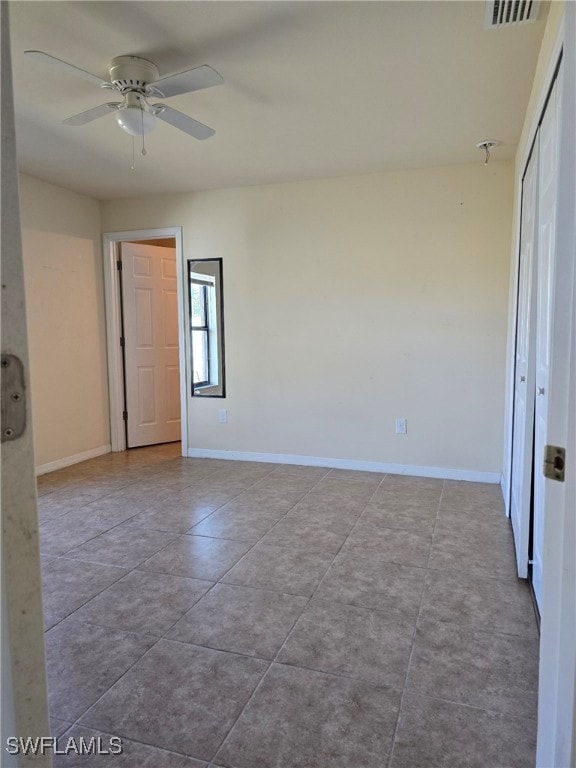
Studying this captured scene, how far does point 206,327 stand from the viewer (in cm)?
477

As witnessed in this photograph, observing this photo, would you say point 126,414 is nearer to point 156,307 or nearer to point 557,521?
point 156,307

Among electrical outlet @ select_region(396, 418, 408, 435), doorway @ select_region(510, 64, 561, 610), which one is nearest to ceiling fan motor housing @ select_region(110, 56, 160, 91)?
doorway @ select_region(510, 64, 561, 610)

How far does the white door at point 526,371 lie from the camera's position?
7.73 ft

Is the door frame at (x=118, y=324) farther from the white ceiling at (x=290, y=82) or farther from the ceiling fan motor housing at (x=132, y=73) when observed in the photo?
the ceiling fan motor housing at (x=132, y=73)

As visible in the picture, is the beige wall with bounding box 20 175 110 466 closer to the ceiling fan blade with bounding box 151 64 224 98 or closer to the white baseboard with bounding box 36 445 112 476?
the white baseboard with bounding box 36 445 112 476

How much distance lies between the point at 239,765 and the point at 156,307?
4.65m

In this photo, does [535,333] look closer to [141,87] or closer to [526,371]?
[526,371]

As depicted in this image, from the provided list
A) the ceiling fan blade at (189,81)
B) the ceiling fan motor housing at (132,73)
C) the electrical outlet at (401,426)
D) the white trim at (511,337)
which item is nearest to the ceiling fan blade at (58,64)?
the ceiling fan motor housing at (132,73)

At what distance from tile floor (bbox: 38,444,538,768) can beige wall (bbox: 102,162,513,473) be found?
0.82 meters

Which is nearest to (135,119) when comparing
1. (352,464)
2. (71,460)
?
(352,464)

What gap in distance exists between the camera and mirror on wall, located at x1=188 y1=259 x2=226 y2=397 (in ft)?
15.4

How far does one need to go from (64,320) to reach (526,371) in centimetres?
387

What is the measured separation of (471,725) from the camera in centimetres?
154

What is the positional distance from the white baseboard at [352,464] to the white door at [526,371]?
3.46ft
